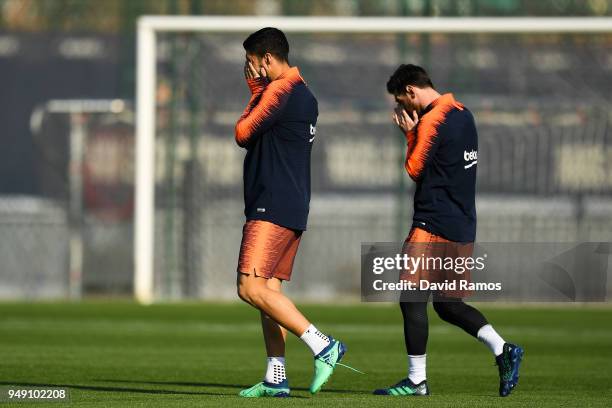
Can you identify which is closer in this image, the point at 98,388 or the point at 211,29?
the point at 98,388

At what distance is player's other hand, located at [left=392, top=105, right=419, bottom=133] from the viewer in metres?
8.14

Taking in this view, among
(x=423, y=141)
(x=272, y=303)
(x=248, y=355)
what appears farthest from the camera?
(x=248, y=355)

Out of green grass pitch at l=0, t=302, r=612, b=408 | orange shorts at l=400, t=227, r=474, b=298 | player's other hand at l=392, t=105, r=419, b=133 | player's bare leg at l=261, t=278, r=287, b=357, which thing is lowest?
green grass pitch at l=0, t=302, r=612, b=408

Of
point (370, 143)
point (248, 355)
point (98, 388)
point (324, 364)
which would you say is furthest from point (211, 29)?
point (324, 364)

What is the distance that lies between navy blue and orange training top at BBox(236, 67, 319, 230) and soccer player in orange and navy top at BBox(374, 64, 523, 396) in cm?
56

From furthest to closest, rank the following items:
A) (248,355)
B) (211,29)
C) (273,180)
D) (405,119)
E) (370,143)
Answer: (370,143) < (211,29) < (248,355) < (405,119) < (273,180)

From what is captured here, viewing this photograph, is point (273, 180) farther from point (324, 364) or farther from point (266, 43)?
point (324, 364)

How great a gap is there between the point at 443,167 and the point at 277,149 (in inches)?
36.5

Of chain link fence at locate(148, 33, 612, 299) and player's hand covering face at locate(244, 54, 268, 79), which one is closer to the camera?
player's hand covering face at locate(244, 54, 268, 79)

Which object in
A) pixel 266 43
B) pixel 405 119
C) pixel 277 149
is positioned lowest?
pixel 277 149

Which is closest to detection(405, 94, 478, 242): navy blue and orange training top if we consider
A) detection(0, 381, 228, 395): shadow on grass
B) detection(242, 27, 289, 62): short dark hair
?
detection(242, 27, 289, 62): short dark hair

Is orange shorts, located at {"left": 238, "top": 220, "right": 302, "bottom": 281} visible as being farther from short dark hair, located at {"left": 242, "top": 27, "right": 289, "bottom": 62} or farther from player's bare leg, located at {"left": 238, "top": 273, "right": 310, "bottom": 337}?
short dark hair, located at {"left": 242, "top": 27, "right": 289, "bottom": 62}

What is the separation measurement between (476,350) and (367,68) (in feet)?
21.9

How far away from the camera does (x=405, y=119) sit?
8164mm
